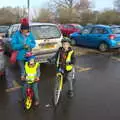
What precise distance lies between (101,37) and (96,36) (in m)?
0.39

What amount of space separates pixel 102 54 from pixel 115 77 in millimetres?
4575

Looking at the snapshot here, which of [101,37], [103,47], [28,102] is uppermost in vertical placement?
[101,37]

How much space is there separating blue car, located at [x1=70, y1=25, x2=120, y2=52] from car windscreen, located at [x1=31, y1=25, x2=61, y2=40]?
4494mm

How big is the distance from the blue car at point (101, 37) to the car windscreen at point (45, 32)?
449cm

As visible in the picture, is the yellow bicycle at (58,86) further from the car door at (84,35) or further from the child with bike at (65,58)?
the car door at (84,35)

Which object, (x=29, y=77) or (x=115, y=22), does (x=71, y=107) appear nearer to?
(x=29, y=77)

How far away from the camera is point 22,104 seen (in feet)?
17.7

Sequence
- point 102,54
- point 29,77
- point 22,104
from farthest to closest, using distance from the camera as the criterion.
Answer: point 102,54 < point 22,104 < point 29,77

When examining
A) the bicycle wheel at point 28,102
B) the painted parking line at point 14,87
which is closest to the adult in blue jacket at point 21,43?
the bicycle wheel at point 28,102

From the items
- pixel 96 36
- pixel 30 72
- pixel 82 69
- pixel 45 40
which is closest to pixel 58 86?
pixel 30 72

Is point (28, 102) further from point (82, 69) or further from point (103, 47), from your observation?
point (103, 47)

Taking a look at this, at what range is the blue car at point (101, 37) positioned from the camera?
12.5 meters

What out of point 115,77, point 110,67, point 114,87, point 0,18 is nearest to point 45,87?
point 114,87

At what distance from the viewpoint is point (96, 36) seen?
1320 centimetres
